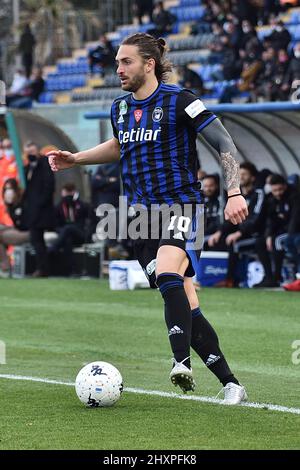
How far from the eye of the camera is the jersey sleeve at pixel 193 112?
22.5 ft

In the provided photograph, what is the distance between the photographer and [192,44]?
93.6 ft

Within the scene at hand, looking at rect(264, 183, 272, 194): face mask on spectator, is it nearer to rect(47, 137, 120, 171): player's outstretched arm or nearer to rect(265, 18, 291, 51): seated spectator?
rect(265, 18, 291, 51): seated spectator

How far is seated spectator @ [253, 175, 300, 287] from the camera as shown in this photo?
16.8 meters

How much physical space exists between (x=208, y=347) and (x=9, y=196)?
14895mm

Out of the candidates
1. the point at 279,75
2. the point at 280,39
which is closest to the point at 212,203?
the point at 279,75

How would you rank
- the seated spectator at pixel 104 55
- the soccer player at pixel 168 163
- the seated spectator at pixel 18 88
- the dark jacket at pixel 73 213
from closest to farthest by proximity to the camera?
the soccer player at pixel 168 163, the dark jacket at pixel 73 213, the seated spectator at pixel 104 55, the seated spectator at pixel 18 88

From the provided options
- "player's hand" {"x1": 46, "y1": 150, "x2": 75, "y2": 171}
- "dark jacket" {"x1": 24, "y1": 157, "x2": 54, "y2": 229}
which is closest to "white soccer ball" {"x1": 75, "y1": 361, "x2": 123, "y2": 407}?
"player's hand" {"x1": 46, "y1": 150, "x2": 75, "y2": 171}

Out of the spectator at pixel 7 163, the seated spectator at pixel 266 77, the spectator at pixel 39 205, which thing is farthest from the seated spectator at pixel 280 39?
the spectator at pixel 7 163

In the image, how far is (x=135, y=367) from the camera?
912 cm

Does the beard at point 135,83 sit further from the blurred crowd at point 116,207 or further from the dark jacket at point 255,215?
the dark jacket at point 255,215

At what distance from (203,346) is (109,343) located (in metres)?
3.92

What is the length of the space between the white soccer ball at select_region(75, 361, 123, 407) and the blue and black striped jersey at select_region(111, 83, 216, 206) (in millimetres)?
1025
